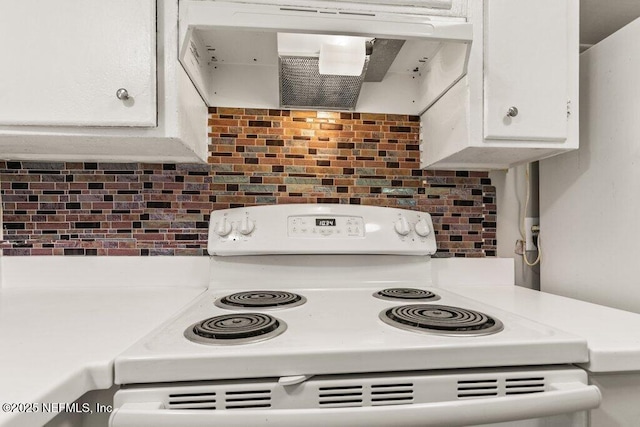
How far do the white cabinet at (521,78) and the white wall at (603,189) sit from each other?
13 centimetres

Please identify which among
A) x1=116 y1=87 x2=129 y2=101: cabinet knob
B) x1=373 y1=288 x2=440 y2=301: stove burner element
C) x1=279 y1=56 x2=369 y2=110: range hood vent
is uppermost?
x1=279 y1=56 x2=369 y2=110: range hood vent

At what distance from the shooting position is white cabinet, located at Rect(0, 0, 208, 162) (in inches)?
34.4

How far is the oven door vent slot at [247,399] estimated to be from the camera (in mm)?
588

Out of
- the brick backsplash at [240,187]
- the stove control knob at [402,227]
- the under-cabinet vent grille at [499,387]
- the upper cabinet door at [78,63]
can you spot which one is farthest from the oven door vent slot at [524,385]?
the upper cabinet door at [78,63]

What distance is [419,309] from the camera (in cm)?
86

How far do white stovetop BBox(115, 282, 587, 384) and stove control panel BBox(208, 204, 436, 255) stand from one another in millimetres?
428

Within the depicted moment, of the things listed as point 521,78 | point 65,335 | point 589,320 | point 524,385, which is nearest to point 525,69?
point 521,78

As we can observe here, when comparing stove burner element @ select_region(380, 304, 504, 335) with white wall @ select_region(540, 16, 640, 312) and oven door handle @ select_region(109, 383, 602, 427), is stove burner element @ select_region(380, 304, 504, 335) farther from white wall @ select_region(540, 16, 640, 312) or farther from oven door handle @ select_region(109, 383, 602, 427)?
white wall @ select_region(540, 16, 640, 312)

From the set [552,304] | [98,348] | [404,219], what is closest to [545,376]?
[552,304]

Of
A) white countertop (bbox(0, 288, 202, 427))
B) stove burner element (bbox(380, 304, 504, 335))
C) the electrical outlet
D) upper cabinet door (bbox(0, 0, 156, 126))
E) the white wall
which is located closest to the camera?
white countertop (bbox(0, 288, 202, 427))

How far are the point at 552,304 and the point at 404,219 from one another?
1.60 feet

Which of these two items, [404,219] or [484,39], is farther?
[404,219]

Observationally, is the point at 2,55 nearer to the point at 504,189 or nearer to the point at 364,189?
Result: the point at 364,189

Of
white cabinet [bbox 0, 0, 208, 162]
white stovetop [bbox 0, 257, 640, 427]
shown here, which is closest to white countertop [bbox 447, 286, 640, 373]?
white stovetop [bbox 0, 257, 640, 427]
